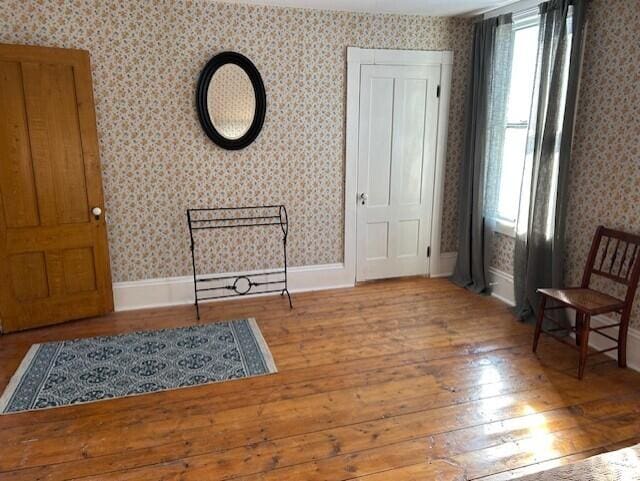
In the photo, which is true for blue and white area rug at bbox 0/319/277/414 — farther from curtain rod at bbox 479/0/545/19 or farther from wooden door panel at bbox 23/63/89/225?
curtain rod at bbox 479/0/545/19

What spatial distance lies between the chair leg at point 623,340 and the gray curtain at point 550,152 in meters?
0.58

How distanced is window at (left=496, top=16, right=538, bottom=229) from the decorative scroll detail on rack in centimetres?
202

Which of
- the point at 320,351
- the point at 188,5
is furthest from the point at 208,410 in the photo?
the point at 188,5

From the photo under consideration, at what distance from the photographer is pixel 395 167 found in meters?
4.74

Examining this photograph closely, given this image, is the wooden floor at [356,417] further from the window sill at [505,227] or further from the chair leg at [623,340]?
the window sill at [505,227]

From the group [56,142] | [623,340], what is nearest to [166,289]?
[56,142]

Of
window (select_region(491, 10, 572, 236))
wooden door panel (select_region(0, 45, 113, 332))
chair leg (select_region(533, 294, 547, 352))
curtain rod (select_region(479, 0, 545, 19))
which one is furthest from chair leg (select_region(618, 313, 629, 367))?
wooden door panel (select_region(0, 45, 113, 332))

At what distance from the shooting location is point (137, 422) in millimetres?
2645

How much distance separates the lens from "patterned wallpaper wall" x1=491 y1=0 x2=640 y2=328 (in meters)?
3.13

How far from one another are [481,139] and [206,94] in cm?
249

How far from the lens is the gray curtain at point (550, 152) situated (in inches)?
135

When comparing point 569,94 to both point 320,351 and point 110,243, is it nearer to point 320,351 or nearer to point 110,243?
point 320,351

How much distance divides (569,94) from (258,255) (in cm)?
284

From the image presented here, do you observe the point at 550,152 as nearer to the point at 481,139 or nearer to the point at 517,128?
the point at 517,128
